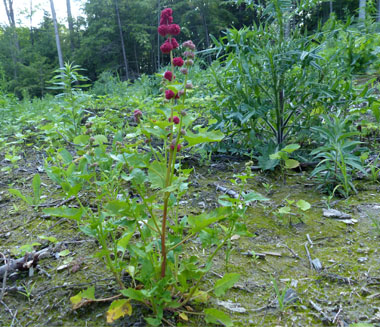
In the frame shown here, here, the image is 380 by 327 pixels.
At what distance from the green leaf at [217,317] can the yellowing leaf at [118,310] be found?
0.27m

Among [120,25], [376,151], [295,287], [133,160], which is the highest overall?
[120,25]

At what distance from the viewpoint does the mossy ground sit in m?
1.03

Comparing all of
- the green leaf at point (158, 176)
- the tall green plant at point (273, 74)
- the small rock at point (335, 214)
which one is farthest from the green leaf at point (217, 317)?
the tall green plant at point (273, 74)

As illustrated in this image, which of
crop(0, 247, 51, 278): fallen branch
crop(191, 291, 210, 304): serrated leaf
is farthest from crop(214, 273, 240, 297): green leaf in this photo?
crop(0, 247, 51, 278): fallen branch

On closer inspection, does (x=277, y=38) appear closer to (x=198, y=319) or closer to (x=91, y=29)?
(x=198, y=319)

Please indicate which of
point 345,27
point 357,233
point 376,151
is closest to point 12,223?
point 357,233

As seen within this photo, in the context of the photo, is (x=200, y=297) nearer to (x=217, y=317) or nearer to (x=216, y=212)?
(x=217, y=317)

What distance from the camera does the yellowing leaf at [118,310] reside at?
933mm

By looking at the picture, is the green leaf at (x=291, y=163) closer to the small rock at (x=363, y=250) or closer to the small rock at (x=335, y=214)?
the small rock at (x=335, y=214)

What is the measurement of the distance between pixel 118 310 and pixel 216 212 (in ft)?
1.56

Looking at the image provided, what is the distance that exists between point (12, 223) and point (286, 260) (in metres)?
1.64

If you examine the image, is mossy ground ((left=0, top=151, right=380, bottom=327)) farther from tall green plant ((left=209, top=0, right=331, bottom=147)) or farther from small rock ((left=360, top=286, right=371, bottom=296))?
tall green plant ((left=209, top=0, right=331, bottom=147))

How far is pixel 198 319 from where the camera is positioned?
1007mm

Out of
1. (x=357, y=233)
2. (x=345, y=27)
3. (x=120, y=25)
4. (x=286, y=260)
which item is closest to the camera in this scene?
(x=286, y=260)
